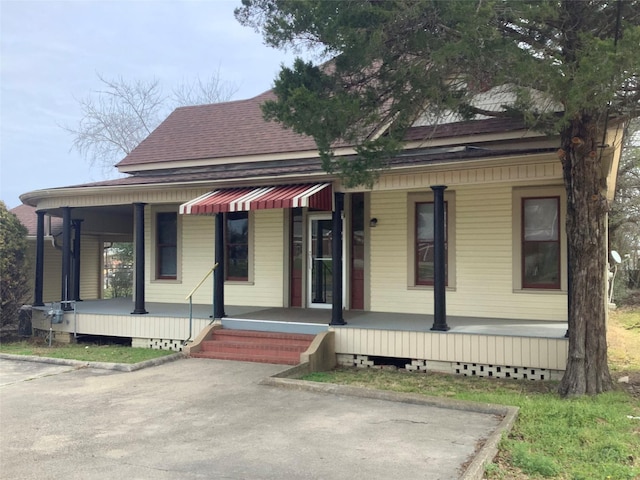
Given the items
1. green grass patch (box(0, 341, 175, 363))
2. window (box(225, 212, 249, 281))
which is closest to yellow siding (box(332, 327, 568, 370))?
green grass patch (box(0, 341, 175, 363))

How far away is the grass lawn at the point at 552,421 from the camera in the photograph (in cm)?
457

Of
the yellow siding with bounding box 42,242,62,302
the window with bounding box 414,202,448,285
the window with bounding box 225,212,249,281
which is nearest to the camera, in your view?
the window with bounding box 414,202,448,285

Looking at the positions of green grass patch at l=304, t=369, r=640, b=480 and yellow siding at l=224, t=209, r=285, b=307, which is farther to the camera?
yellow siding at l=224, t=209, r=285, b=307

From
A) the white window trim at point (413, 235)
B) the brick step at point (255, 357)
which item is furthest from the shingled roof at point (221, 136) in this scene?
the brick step at point (255, 357)

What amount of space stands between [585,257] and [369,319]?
425 cm

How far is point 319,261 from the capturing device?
38.6ft

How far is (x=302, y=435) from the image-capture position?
18.0 ft

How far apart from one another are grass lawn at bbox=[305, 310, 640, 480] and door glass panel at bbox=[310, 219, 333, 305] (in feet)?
10.4

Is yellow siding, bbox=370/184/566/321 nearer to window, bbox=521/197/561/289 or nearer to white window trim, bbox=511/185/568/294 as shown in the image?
white window trim, bbox=511/185/568/294

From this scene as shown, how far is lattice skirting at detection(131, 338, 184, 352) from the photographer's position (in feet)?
35.0

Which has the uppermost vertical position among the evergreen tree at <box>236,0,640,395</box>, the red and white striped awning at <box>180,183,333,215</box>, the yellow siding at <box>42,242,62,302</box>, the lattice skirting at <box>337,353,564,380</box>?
the evergreen tree at <box>236,0,640,395</box>

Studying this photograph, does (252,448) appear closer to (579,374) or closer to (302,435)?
(302,435)

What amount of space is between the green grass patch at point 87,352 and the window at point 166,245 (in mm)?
2829

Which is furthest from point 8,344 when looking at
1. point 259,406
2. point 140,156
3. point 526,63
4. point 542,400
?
point 526,63
